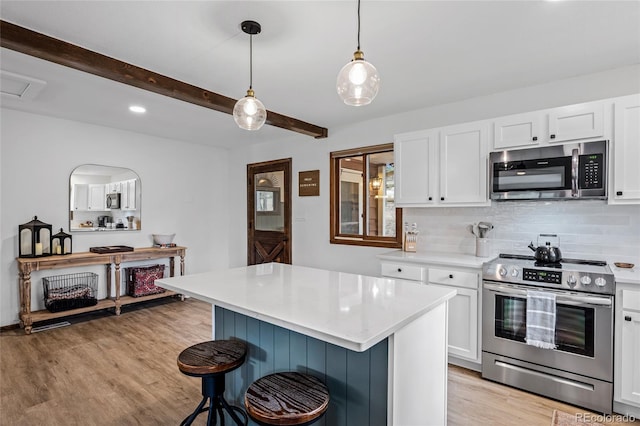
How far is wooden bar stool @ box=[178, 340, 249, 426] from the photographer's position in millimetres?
1744

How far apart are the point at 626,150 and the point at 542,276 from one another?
1.08 metres

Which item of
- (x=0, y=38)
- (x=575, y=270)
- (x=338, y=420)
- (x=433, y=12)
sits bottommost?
(x=338, y=420)

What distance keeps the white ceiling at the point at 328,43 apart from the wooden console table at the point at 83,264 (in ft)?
5.87

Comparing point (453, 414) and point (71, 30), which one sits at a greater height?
point (71, 30)

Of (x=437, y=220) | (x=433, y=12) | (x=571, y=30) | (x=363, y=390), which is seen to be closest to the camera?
(x=363, y=390)

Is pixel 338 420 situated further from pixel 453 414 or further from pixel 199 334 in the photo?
pixel 199 334

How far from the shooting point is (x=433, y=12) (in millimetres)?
2014

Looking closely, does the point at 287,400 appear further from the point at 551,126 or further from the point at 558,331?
the point at 551,126

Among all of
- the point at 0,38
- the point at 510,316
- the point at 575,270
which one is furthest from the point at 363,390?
the point at 0,38

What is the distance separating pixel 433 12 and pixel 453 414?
103 inches

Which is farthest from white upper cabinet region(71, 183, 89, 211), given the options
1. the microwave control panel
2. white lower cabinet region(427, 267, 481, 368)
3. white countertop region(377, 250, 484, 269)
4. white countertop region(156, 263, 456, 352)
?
the microwave control panel

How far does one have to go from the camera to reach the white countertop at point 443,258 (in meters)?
2.91

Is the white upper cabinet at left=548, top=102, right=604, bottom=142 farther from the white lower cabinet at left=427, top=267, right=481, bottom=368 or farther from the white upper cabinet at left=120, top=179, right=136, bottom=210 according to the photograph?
the white upper cabinet at left=120, top=179, right=136, bottom=210

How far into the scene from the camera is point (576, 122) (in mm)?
2635
